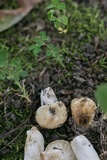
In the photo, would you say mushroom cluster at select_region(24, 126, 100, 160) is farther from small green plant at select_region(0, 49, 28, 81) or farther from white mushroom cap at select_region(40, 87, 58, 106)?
small green plant at select_region(0, 49, 28, 81)

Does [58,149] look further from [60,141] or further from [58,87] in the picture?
[58,87]

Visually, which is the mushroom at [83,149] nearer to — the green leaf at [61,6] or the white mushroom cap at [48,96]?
the white mushroom cap at [48,96]

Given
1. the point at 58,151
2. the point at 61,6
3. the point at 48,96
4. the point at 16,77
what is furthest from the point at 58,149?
the point at 61,6

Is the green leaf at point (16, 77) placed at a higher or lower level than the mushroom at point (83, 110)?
higher

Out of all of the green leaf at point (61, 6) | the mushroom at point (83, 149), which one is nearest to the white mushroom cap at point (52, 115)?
the mushroom at point (83, 149)

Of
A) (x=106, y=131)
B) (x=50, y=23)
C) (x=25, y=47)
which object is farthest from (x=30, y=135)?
(x=50, y=23)

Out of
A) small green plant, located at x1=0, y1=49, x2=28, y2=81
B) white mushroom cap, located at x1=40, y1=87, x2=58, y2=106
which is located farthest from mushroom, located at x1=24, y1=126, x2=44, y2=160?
small green plant, located at x1=0, y1=49, x2=28, y2=81

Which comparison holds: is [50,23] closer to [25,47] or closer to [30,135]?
[25,47]
